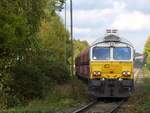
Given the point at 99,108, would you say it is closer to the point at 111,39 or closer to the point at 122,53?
the point at 122,53

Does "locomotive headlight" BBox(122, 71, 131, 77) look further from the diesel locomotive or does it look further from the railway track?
the railway track

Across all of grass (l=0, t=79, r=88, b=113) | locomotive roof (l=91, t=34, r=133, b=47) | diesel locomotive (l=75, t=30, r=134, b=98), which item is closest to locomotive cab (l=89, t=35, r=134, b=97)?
diesel locomotive (l=75, t=30, r=134, b=98)

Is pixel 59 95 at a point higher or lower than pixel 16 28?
lower

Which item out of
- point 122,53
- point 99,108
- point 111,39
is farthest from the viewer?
point 111,39

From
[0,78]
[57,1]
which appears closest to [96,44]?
[0,78]

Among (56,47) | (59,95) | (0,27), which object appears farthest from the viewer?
(56,47)

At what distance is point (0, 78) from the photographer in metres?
26.5

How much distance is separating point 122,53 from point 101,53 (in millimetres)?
1158

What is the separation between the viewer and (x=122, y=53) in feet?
97.7

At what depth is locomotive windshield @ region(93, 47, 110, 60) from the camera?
97.3ft

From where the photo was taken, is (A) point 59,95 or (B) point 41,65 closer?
(A) point 59,95

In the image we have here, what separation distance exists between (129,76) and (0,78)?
23.1ft

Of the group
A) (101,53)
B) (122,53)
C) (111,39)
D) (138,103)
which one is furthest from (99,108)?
(111,39)

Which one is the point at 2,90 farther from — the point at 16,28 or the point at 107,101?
the point at 107,101
